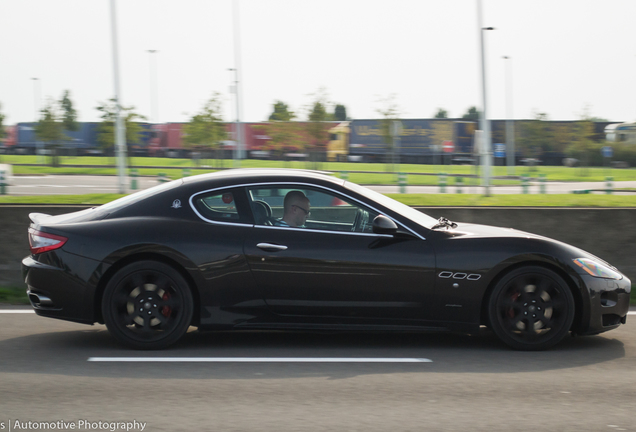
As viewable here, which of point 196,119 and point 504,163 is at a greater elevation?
point 196,119

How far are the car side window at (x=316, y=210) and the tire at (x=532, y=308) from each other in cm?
119

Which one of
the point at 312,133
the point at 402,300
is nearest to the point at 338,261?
the point at 402,300

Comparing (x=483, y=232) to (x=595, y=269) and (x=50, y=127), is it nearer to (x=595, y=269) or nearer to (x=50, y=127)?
(x=595, y=269)

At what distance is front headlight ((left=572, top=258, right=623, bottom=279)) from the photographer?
531 cm

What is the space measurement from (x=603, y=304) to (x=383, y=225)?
1855mm

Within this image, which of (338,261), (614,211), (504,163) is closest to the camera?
(338,261)

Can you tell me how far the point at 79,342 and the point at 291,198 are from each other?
211 centimetres

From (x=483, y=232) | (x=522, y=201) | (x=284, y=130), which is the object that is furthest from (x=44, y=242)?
(x=284, y=130)

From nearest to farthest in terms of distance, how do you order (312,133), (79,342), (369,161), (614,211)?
(79,342) → (614,211) → (312,133) → (369,161)

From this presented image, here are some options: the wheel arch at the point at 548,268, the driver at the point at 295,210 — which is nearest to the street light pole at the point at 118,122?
the driver at the point at 295,210

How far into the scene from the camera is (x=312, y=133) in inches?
1678

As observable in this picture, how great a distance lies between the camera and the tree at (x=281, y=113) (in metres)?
42.8

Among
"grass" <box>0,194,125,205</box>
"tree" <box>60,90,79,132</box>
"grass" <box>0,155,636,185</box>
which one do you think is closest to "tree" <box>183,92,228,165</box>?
"grass" <box>0,155,636,185</box>

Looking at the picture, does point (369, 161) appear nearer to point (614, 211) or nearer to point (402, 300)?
point (614, 211)
